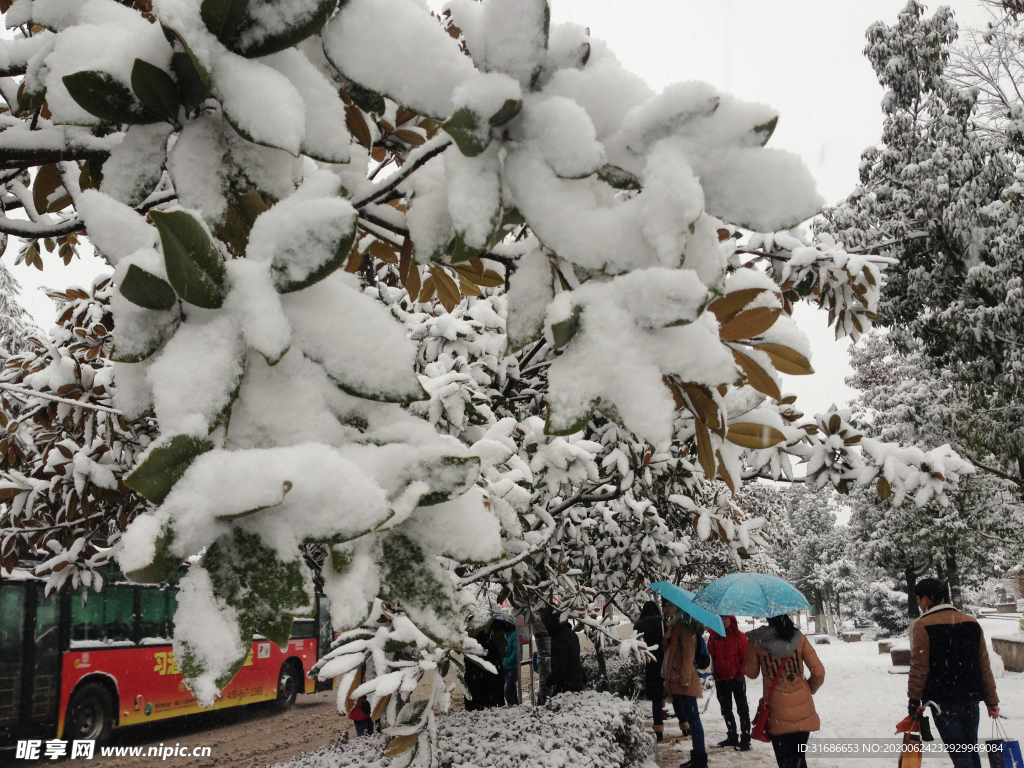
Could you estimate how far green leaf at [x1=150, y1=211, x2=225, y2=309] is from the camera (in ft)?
1.80

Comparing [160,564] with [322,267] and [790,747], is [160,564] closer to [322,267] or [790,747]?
[322,267]

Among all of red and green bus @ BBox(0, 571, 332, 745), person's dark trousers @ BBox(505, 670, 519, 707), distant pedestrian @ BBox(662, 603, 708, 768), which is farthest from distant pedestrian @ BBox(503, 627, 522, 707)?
red and green bus @ BBox(0, 571, 332, 745)

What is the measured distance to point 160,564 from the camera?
0.49 m

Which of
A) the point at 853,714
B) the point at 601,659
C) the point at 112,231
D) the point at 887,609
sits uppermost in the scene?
the point at 112,231

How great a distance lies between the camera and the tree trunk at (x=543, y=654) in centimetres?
726

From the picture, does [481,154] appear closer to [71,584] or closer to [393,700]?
[393,700]

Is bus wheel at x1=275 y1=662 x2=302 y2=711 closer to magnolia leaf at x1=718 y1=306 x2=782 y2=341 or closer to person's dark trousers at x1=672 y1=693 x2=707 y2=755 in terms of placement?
person's dark trousers at x1=672 y1=693 x2=707 y2=755

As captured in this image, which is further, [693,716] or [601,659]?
[601,659]

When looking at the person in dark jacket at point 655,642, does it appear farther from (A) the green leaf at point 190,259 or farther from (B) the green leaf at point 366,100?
(A) the green leaf at point 190,259

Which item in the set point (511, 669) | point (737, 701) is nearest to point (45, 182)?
point (511, 669)

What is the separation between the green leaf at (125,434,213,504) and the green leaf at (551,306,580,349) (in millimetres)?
301

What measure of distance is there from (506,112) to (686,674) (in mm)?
7783

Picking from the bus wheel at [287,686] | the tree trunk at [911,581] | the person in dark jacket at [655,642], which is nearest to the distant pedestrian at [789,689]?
the person in dark jacket at [655,642]

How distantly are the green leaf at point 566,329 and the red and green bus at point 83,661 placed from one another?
29.7ft
